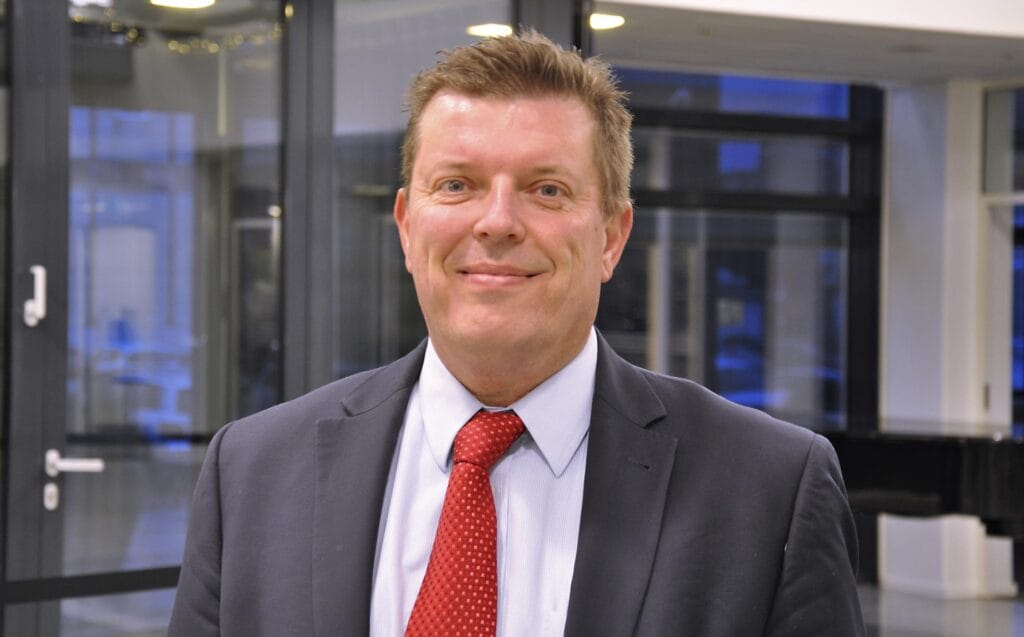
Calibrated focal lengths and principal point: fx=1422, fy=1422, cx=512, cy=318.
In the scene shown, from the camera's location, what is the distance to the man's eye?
1.40 metres

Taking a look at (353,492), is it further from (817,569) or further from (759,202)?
(759,202)

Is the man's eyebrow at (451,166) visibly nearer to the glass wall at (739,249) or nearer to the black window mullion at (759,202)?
the glass wall at (739,249)

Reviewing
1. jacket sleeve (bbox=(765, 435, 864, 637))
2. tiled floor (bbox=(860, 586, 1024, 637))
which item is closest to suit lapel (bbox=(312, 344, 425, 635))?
jacket sleeve (bbox=(765, 435, 864, 637))

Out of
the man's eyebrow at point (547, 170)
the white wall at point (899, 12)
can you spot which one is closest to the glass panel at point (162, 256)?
the white wall at point (899, 12)

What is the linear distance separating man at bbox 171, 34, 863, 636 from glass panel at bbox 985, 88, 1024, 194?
27.3ft

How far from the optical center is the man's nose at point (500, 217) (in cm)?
138

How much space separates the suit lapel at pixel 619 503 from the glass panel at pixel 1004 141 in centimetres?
834

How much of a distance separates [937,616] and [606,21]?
4.14 metres

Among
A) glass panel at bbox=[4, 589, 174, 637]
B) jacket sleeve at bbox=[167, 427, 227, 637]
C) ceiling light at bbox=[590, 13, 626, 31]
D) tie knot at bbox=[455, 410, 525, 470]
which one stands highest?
ceiling light at bbox=[590, 13, 626, 31]

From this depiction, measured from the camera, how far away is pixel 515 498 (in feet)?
4.87

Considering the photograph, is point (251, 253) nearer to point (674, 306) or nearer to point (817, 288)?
point (674, 306)

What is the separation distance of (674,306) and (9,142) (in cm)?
621

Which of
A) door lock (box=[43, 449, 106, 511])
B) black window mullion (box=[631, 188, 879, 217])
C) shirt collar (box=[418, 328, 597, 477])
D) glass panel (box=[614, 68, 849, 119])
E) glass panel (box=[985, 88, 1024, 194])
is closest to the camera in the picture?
shirt collar (box=[418, 328, 597, 477])

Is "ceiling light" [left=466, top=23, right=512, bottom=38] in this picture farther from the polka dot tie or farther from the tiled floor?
the polka dot tie
